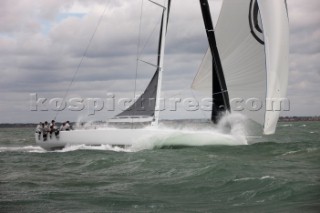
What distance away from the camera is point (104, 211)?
335 inches

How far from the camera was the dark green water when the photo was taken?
898 cm

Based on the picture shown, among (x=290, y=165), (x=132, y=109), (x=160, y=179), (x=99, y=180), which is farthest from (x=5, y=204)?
(x=132, y=109)

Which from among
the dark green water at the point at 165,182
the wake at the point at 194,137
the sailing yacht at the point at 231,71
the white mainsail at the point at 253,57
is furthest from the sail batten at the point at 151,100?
the dark green water at the point at 165,182

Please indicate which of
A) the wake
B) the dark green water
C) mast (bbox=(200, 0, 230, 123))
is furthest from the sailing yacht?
the dark green water

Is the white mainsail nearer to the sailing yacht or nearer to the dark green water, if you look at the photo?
the sailing yacht

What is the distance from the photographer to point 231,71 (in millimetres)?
19953

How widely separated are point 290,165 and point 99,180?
562 centimetres

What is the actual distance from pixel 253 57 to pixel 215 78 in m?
Answer: 1.94

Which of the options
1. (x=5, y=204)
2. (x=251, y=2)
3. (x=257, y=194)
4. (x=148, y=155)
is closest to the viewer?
(x=5, y=204)

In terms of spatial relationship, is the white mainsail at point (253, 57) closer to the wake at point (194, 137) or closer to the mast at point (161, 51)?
the wake at point (194, 137)

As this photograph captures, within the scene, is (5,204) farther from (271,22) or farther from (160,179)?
(271,22)

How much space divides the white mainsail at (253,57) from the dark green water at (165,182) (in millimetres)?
2131

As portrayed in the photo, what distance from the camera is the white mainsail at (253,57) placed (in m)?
18.1

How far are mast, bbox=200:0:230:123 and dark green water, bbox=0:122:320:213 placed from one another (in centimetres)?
231
